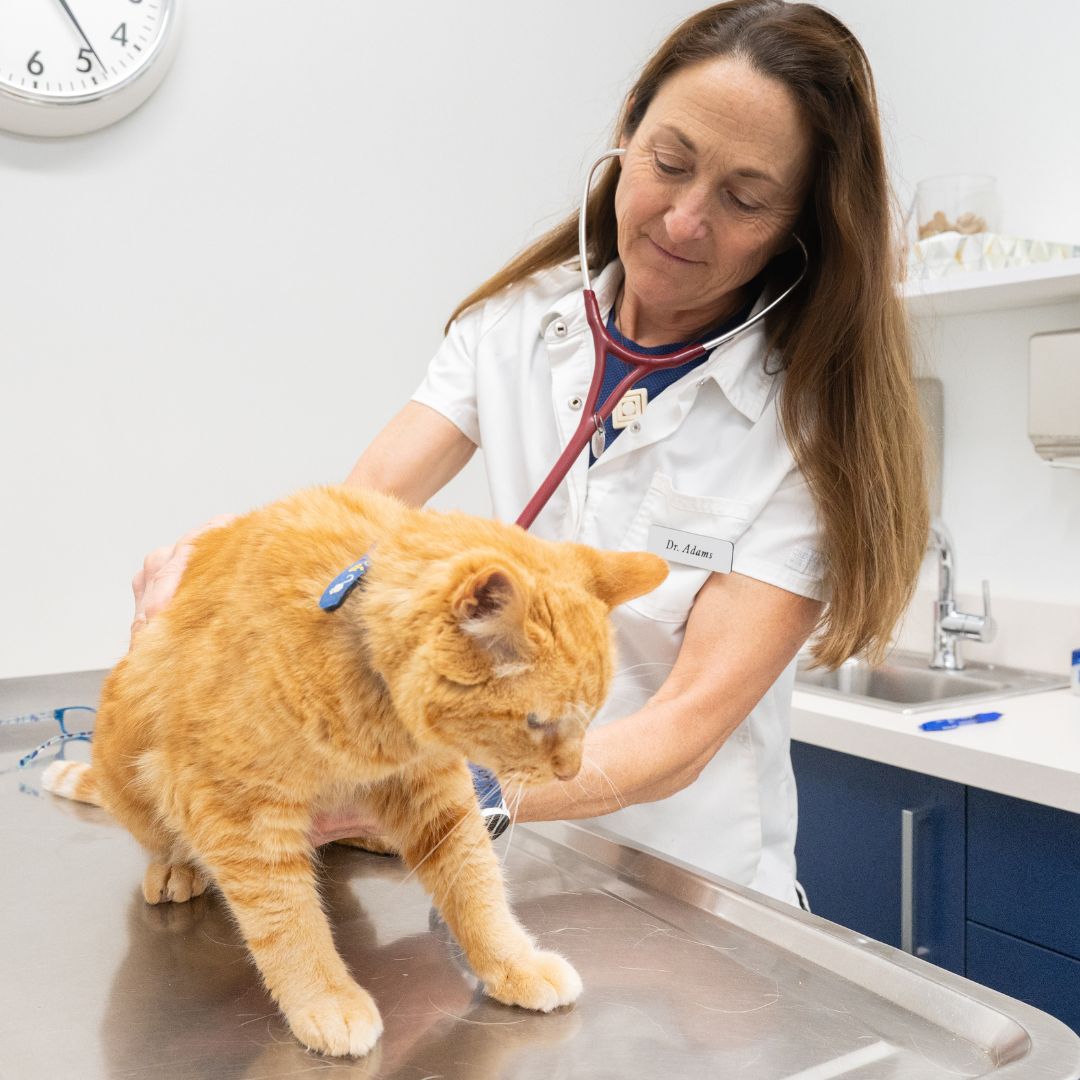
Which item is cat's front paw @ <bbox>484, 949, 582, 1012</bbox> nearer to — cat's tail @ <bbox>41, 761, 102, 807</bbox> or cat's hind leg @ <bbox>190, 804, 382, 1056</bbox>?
cat's hind leg @ <bbox>190, 804, 382, 1056</bbox>

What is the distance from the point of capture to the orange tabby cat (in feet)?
2.49

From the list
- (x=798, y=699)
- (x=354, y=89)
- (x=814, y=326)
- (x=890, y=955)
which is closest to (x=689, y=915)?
(x=890, y=955)

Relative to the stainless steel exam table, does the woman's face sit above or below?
above

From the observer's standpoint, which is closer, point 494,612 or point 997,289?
point 494,612

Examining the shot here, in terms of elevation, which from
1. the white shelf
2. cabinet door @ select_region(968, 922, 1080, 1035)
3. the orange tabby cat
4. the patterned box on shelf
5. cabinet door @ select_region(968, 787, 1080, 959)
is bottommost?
cabinet door @ select_region(968, 922, 1080, 1035)

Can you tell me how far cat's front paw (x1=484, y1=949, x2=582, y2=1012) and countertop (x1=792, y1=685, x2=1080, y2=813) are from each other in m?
1.13

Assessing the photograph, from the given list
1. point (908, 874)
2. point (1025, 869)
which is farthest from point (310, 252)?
point (1025, 869)

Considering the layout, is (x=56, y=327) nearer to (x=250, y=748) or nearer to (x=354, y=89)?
(x=354, y=89)

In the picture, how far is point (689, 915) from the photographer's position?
0.97m

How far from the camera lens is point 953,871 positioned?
6.13ft

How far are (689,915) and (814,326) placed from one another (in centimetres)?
69

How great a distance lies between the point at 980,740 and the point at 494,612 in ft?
4.54

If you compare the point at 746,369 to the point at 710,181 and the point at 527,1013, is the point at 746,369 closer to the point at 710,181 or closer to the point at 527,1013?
the point at 710,181

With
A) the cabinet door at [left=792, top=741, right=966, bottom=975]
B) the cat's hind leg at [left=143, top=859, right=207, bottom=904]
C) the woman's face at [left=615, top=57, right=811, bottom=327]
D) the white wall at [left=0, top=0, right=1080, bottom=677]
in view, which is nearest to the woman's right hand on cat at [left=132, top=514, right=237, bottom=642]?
the cat's hind leg at [left=143, top=859, right=207, bottom=904]
